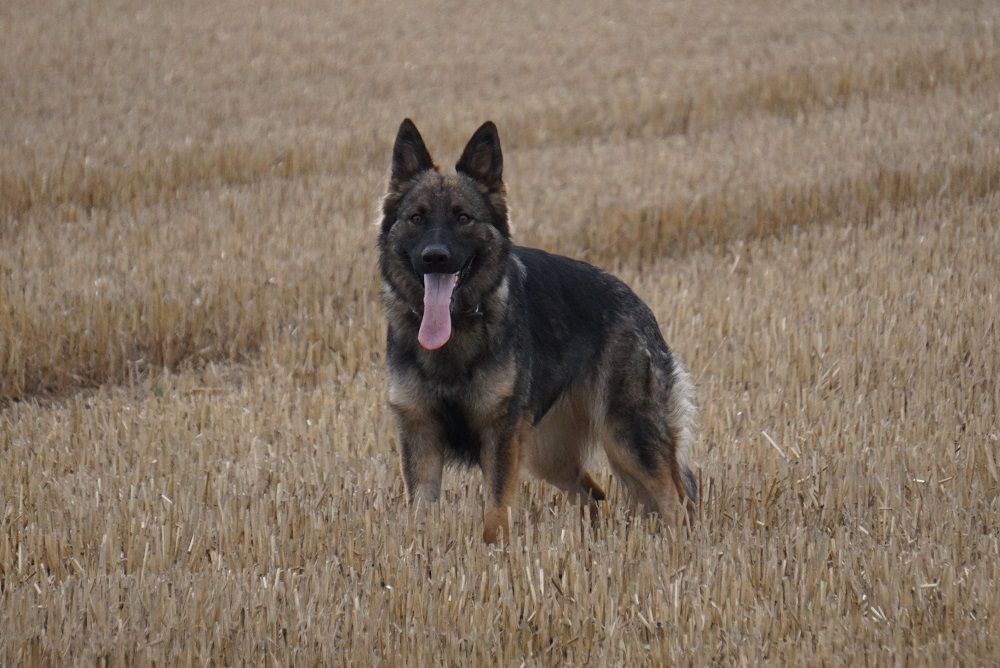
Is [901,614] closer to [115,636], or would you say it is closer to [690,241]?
[115,636]

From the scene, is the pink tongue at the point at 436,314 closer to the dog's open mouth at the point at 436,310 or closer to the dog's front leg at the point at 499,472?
the dog's open mouth at the point at 436,310

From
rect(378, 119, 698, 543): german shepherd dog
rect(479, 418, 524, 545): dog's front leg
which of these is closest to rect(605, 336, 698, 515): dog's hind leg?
rect(378, 119, 698, 543): german shepherd dog

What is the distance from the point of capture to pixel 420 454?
5000 millimetres

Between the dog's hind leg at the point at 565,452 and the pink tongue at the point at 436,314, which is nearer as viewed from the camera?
the pink tongue at the point at 436,314

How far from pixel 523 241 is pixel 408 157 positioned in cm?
498

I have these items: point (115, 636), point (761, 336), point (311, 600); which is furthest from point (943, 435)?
point (115, 636)

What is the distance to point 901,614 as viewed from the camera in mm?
3787

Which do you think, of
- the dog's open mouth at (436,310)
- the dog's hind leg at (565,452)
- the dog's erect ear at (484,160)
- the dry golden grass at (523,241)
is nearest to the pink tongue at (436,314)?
the dog's open mouth at (436,310)

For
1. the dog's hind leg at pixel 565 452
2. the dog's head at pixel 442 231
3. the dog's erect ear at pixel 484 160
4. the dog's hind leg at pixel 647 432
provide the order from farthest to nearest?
the dog's hind leg at pixel 565 452 → the dog's hind leg at pixel 647 432 → the dog's erect ear at pixel 484 160 → the dog's head at pixel 442 231

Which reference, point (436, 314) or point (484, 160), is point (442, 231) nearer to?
point (436, 314)

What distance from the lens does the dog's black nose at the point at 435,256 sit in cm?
479

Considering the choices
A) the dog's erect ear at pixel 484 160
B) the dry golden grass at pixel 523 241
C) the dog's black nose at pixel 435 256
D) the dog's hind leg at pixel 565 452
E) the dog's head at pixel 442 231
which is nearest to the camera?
the dry golden grass at pixel 523 241

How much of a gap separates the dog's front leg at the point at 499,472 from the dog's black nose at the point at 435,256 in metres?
0.75

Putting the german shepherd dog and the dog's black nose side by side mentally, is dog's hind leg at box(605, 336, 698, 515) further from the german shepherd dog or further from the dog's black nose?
the dog's black nose
